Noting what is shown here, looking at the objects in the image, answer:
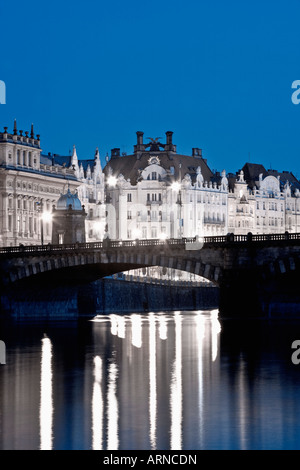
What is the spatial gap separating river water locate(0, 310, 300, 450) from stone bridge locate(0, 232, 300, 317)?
20.0 metres

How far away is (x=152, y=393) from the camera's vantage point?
48562 mm

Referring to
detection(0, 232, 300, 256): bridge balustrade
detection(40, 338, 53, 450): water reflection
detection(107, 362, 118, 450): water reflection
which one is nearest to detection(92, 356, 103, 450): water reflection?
detection(107, 362, 118, 450): water reflection

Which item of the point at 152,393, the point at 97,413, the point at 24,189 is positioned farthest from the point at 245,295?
the point at 24,189

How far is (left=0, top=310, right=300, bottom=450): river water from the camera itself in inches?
1492

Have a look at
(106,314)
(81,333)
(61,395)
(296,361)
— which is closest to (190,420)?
(61,395)

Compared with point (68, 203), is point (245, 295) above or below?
below

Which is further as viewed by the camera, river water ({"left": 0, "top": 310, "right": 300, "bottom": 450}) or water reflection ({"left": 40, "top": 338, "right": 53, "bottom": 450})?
river water ({"left": 0, "top": 310, "right": 300, "bottom": 450})

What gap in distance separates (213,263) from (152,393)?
60.3 meters

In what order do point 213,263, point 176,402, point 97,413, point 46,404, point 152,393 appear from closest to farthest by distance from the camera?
point 97,413
point 46,404
point 176,402
point 152,393
point 213,263

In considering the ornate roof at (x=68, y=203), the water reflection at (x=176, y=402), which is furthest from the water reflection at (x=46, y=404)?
the ornate roof at (x=68, y=203)

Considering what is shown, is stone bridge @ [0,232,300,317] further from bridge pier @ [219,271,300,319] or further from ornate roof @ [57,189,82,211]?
ornate roof @ [57,189,82,211]

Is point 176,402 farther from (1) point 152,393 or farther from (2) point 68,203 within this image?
(2) point 68,203

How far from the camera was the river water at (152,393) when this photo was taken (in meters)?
37.9

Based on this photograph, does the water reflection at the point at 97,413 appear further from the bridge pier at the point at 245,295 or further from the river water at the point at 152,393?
the bridge pier at the point at 245,295
